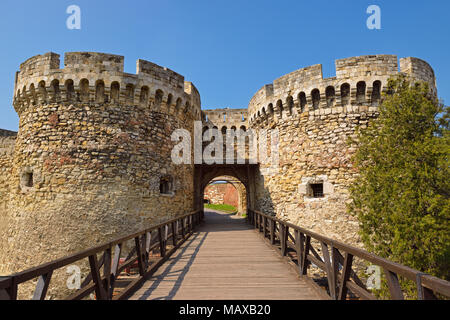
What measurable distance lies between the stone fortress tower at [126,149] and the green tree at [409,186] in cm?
103

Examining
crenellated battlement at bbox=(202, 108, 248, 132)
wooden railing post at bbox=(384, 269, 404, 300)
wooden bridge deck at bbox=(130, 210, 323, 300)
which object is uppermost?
crenellated battlement at bbox=(202, 108, 248, 132)

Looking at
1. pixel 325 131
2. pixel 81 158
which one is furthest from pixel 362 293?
pixel 81 158

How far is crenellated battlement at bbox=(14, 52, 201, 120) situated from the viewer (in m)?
7.25

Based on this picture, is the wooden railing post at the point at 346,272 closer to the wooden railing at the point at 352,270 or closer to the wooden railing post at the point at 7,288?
the wooden railing at the point at 352,270

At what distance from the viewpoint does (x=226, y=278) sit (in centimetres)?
395

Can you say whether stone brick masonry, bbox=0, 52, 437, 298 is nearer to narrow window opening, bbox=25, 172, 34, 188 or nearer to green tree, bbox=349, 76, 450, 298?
narrow window opening, bbox=25, 172, 34, 188

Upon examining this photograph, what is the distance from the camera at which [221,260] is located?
4.97m

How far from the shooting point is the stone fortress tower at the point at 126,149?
22.6ft

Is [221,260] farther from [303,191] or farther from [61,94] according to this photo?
[61,94]

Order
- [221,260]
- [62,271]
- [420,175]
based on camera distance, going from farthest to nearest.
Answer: [62,271]
[420,175]
[221,260]

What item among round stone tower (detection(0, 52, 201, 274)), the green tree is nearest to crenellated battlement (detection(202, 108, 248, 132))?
round stone tower (detection(0, 52, 201, 274))

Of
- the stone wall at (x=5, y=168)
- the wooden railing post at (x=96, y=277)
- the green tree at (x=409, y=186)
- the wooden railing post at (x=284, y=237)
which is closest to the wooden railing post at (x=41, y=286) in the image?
the wooden railing post at (x=96, y=277)
